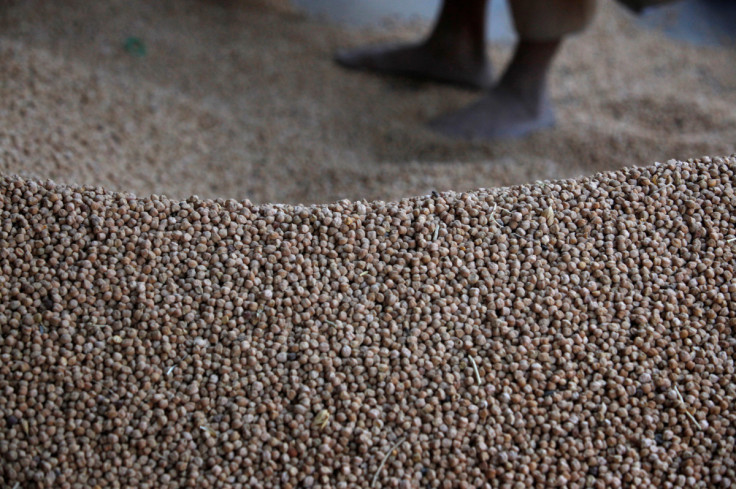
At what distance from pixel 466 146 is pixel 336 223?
4.49ft

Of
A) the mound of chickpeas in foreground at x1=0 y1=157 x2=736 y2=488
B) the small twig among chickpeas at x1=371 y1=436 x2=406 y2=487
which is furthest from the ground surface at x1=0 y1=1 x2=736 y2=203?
the small twig among chickpeas at x1=371 y1=436 x2=406 y2=487

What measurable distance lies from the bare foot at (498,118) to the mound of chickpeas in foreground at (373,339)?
1248 millimetres

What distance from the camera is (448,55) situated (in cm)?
317

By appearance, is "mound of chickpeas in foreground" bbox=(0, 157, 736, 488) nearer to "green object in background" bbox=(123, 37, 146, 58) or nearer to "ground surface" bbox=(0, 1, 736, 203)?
"ground surface" bbox=(0, 1, 736, 203)

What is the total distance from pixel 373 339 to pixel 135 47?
2242 mm

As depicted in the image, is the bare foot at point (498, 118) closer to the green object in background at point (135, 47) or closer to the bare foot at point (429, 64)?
the bare foot at point (429, 64)

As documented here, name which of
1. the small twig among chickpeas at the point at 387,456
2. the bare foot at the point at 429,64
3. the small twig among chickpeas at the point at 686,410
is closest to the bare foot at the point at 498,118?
the bare foot at the point at 429,64

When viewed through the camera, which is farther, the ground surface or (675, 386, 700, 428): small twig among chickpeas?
the ground surface

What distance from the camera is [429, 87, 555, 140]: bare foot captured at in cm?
276

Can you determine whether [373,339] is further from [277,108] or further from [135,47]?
[135,47]

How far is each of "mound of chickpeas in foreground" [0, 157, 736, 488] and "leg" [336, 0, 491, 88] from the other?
1.77 m

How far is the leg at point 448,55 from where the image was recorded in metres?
3.12

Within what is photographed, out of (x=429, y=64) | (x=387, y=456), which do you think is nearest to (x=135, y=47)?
(x=429, y=64)

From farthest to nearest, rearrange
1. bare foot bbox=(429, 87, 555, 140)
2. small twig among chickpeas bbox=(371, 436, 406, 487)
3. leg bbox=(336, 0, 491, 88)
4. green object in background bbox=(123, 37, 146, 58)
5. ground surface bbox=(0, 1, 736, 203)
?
leg bbox=(336, 0, 491, 88) → green object in background bbox=(123, 37, 146, 58) → bare foot bbox=(429, 87, 555, 140) → ground surface bbox=(0, 1, 736, 203) → small twig among chickpeas bbox=(371, 436, 406, 487)
